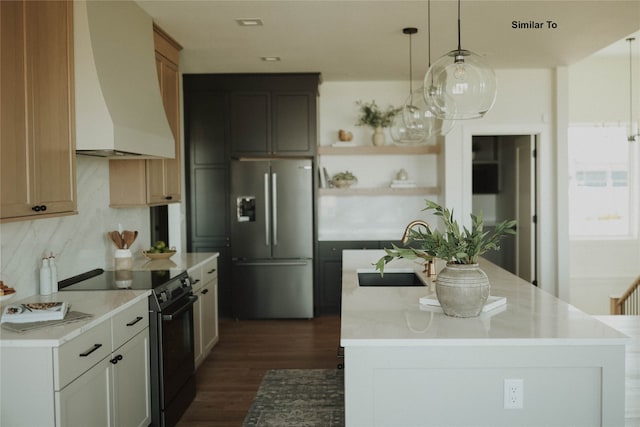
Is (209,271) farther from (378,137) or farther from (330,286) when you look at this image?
(378,137)

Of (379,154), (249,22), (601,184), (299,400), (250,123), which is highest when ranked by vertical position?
(249,22)

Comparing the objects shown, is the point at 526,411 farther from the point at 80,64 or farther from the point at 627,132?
the point at 627,132

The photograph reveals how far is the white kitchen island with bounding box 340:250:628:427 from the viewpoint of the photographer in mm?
2279

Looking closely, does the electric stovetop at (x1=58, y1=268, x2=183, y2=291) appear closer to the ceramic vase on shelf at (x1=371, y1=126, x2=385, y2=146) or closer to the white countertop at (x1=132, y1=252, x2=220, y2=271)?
the white countertop at (x1=132, y1=252, x2=220, y2=271)

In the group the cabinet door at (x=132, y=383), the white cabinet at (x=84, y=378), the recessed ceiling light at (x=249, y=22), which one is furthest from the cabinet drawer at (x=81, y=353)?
the recessed ceiling light at (x=249, y=22)

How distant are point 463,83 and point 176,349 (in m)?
2.32

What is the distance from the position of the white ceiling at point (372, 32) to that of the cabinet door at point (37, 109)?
1103mm

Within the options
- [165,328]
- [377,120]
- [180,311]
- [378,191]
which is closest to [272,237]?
[378,191]

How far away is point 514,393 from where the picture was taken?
2.31 m

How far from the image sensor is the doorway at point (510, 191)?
680cm

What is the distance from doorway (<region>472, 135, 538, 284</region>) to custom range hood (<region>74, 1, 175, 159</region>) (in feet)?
14.2

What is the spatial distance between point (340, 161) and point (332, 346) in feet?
8.29

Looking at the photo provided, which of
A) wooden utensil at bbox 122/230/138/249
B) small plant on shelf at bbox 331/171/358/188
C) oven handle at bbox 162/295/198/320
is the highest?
small plant on shelf at bbox 331/171/358/188

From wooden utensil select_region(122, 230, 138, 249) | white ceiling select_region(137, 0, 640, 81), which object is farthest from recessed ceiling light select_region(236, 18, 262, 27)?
wooden utensil select_region(122, 230, 138, 249)
